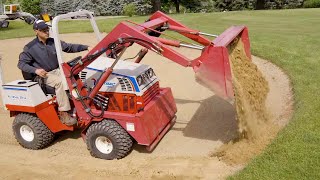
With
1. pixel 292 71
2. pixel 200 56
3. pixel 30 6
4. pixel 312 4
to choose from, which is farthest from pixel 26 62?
pixel 312 4

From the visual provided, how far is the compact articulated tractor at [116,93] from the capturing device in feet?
16.3

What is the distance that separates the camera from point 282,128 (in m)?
5.90

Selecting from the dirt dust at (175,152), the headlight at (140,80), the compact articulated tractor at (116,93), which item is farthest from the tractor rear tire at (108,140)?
the headlight at (140,80)

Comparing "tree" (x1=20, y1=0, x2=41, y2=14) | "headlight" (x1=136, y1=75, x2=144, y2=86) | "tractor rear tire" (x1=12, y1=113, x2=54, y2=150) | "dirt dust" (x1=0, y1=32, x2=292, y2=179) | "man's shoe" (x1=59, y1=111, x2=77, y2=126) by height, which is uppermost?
"headlight" (x1=136, y1=75, x2=144, y2=86)

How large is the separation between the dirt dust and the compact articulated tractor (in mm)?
199

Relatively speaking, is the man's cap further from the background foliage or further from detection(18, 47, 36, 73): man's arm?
the background foliage

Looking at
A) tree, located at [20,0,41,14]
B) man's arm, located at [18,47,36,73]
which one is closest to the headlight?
man's arm, located at [18,47,36,73]

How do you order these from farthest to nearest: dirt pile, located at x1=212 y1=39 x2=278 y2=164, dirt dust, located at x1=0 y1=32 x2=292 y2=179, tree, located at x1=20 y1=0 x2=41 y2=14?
tree, located at x1=20 y1=0 x2=41 y2=14 < dirt pile, located at x1=212 y1=39 x2=278 y2=164 < dirt dust, located at x1=0 y1=32 x2=292 y2=179

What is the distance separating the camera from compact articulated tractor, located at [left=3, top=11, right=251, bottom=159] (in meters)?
4.97

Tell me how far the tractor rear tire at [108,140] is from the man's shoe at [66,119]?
0.41m

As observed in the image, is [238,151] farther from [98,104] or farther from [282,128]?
[98,104]

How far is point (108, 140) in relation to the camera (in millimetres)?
5617

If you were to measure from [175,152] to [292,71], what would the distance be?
14.4 ft

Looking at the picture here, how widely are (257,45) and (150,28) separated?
6.79 meters
